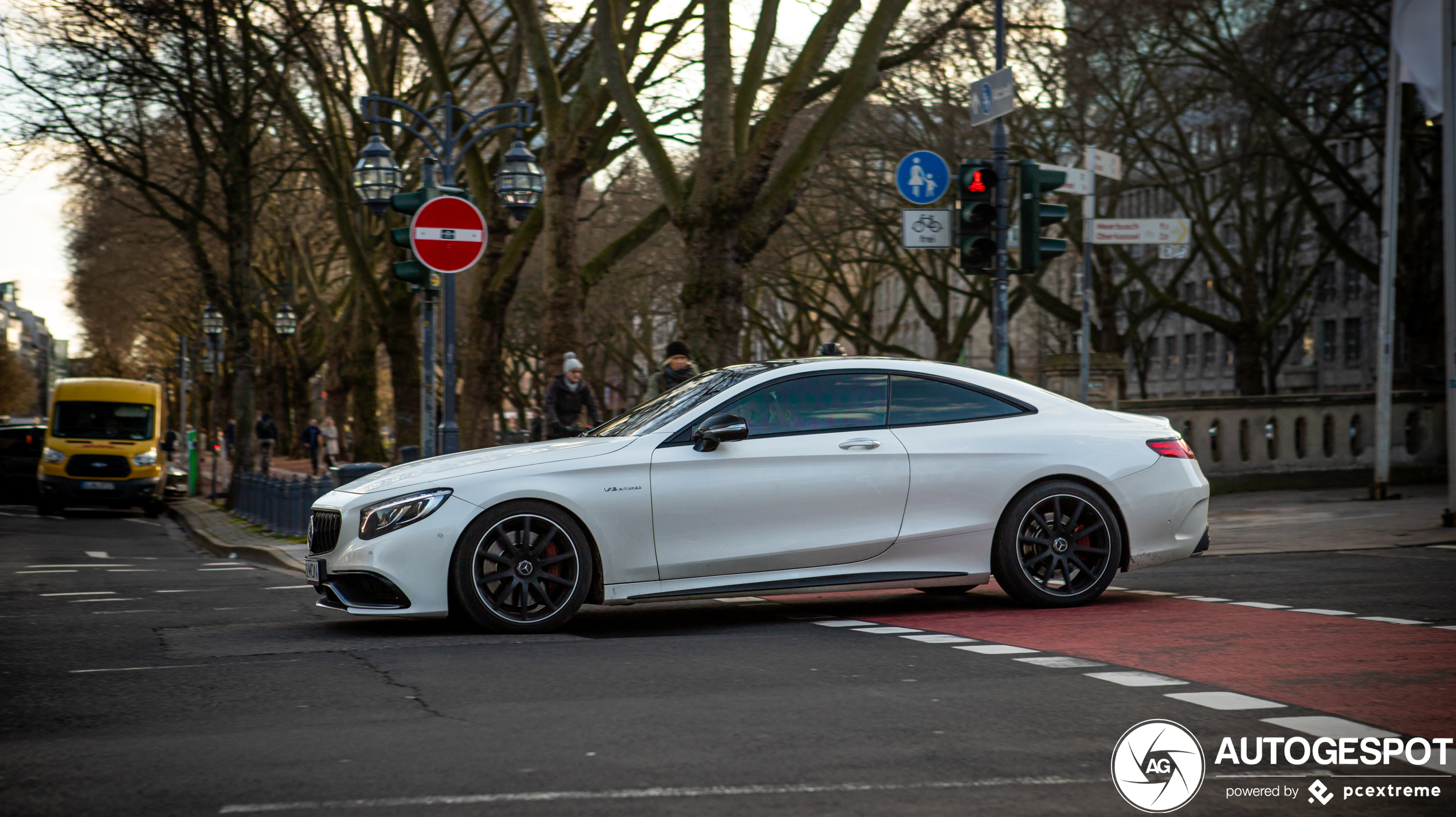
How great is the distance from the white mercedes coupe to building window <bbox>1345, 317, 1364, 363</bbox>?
64.9 meters

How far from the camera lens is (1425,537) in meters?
12.6

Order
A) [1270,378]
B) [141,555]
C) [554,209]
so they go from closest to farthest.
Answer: [141,555] → [554,209] → [1270,378]

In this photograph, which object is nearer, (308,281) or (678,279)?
(678,279)

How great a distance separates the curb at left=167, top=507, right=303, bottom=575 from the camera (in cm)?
1391

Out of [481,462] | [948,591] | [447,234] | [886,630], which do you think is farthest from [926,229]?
[481,462]

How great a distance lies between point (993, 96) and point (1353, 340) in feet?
204

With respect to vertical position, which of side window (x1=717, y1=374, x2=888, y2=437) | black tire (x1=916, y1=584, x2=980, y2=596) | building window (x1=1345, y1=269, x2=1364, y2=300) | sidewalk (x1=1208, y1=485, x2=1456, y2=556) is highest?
building window (x1=1345, y1=269, x2=1364, y2=300)

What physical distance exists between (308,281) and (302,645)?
37767mm

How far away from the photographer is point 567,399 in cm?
1402

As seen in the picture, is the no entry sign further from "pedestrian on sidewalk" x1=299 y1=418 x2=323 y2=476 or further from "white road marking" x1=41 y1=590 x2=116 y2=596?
"pedestrian on sidewalk" x1=299 y1=418 x2=323 y2=476

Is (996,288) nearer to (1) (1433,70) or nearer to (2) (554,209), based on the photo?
(1) (1433,70)

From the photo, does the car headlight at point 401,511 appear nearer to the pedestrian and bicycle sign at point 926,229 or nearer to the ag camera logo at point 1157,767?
the ag camera logo at point 1157,767

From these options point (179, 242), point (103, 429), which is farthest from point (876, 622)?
point (179, 242)

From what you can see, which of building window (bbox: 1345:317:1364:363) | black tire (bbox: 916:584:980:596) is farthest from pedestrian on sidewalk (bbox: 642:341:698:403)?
building window (bbox: 1345:317:1364:363)
